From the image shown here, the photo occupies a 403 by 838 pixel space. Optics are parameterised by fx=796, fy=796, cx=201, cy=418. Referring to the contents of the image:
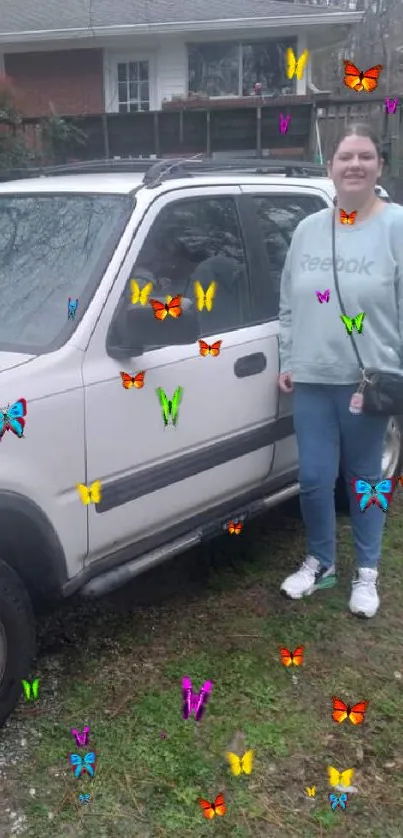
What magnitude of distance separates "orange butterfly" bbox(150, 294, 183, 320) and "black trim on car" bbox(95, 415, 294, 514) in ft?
1.90

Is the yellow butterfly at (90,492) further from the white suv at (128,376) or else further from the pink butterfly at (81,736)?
the pink butterfly at (81,736)

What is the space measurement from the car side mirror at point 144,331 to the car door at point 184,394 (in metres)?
0.04

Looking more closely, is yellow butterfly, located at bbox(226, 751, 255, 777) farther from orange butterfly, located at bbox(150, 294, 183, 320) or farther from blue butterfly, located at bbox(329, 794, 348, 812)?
orange butterfly, located at bbox(150, 294, 183, 320)

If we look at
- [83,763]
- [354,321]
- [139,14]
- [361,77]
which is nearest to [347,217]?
[354,321]

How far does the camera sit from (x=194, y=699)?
290 centimetres

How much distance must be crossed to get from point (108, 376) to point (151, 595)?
135cm

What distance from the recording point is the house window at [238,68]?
17.3 metres

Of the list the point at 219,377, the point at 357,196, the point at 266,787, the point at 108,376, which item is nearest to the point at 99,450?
the point at 108,376

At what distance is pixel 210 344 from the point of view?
3252mm

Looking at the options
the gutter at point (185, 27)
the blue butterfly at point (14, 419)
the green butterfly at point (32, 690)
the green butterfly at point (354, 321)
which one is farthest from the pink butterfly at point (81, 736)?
the gutter at point (185, 27)

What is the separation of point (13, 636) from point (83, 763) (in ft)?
1.55

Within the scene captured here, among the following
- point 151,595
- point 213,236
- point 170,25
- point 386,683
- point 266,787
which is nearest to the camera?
point 266,787

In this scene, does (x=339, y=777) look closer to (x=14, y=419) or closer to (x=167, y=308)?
(x=14, y=419)

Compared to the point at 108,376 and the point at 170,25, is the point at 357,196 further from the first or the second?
the point at 170,25
